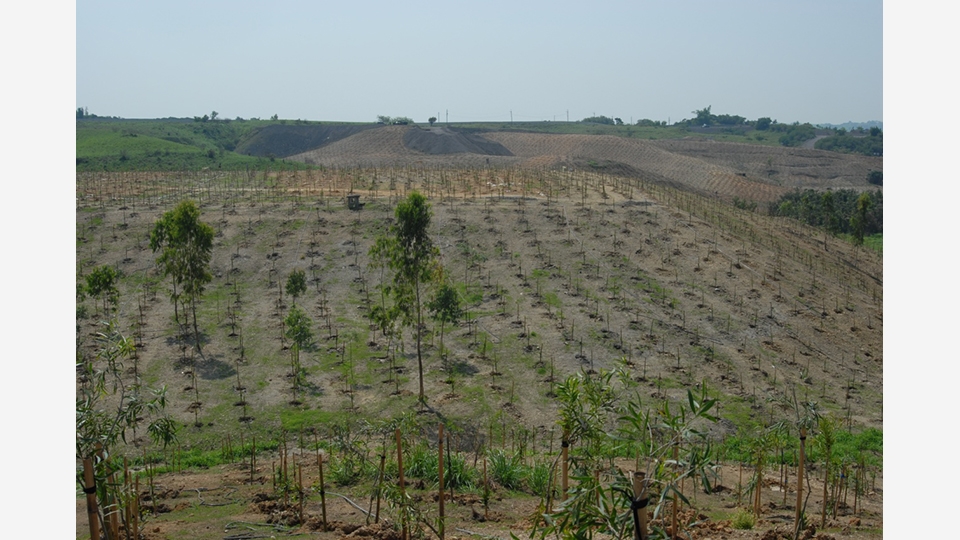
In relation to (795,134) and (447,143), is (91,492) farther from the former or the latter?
(795,134)

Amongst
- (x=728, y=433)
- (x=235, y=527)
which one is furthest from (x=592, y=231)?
(x=235, y=527)

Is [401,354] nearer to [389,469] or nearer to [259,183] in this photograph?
[389,469]

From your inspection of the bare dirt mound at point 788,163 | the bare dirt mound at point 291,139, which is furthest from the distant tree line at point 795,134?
the bare dirt mound at point 291,139

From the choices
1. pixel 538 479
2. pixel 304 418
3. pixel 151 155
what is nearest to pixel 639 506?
pixel 538 479

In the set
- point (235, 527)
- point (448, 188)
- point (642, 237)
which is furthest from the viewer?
point (448, 188)

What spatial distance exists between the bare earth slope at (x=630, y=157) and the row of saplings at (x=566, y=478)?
48.7 metres

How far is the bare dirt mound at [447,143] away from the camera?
74.6 m

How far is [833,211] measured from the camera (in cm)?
4662

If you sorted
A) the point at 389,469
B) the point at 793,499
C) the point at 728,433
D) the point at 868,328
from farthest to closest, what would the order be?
the point at 868,328 < the point at 728,433 < the point at 793,499 < the point at 389,469

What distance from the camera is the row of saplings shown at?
488 cm

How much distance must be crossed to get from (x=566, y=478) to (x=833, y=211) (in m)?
44.8

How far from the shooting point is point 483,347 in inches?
934

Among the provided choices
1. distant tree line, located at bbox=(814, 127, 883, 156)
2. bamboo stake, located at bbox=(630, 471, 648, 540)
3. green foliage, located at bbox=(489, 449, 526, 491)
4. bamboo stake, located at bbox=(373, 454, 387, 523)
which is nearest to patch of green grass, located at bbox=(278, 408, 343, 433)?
green foliage, located at bbox=(489, 449, 526, 491)

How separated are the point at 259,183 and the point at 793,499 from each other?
36.7 metres
